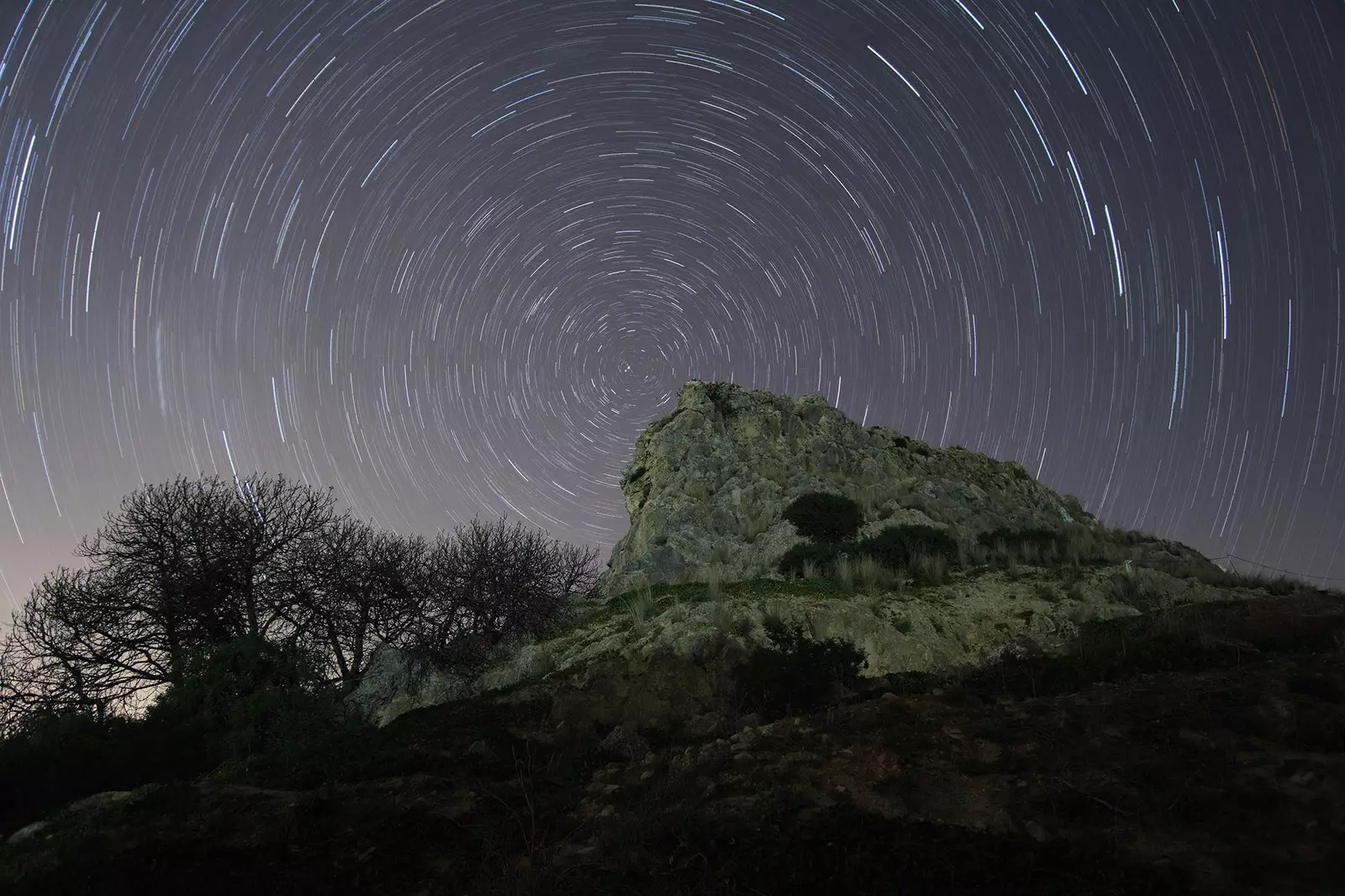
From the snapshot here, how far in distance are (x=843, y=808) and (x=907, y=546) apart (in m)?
16.3

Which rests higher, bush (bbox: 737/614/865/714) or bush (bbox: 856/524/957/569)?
bush (bbox: 856/524/957/569)

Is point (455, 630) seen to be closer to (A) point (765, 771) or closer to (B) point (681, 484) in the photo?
(B) point (681, 484)

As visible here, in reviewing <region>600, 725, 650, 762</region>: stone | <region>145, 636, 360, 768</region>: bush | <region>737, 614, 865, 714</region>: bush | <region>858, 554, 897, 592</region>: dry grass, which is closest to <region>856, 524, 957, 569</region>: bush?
<region>858, 554, 897, 592</region>: dry grass

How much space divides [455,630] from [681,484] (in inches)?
444

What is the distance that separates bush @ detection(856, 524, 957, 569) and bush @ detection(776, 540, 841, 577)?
2.98 feet

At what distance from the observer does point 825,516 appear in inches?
913

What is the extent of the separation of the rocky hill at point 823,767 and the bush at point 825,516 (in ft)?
20.6

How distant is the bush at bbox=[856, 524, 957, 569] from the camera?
2009cm

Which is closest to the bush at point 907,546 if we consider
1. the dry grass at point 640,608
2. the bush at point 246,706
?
the dry grass at point 640,608

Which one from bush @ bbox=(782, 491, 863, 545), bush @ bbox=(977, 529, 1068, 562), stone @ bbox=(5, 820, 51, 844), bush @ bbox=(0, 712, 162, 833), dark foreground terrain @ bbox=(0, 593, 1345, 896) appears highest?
bush @ bbox=(782, 491, 863, 545)

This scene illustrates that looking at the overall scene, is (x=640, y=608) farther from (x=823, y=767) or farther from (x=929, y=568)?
(x=823, y=767)

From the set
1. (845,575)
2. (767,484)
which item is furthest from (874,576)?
(767,484)

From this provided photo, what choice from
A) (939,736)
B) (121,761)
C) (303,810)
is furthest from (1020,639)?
(121,761)

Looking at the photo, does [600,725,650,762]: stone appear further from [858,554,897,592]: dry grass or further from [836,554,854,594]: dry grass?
[858,554,897,592]: dry grass
